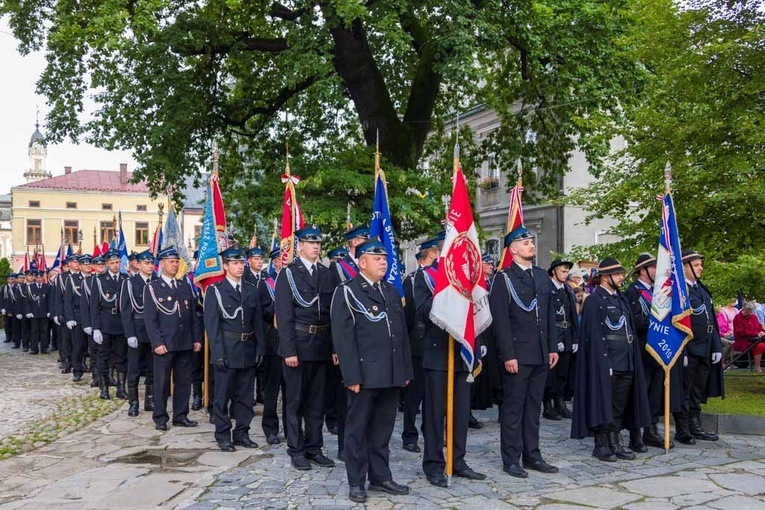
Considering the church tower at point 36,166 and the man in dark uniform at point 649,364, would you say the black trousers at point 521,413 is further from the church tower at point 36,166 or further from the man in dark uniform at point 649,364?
the church tower at point 36,166

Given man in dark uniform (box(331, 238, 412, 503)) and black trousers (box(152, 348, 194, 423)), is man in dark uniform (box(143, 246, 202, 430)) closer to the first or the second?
black trousers (box(152, 348, 194, 423))

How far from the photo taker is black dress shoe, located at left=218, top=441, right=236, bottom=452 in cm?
783

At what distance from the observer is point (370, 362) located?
20.7 ft

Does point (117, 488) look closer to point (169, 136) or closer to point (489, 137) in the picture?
point (169, 136)

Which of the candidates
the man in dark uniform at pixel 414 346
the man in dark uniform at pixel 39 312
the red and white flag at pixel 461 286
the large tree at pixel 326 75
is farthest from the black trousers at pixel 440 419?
the man in dark uniform at pixel 39 312

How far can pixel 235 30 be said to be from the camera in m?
17.5

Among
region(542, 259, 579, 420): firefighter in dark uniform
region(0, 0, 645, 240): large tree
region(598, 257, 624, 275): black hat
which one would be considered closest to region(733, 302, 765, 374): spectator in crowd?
region(0, 0, 645, 240): large tree

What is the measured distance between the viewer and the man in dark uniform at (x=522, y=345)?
7.07 meters

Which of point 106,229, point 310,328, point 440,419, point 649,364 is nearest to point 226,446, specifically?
point 310,328

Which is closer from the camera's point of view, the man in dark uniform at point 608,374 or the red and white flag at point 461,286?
the red and white flag at point 461,286

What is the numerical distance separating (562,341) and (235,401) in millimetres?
4052

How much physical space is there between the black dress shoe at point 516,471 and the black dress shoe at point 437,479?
67 centimetres

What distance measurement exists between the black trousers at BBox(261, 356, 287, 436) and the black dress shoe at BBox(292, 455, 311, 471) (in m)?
1.11

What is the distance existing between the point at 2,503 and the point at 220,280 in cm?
315
